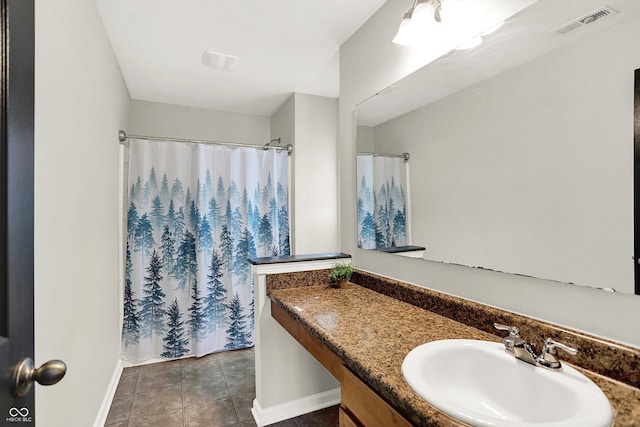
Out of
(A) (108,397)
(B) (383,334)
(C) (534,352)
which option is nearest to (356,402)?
(B) (383,334)

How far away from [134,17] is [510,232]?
2.26 m

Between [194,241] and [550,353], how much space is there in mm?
2530

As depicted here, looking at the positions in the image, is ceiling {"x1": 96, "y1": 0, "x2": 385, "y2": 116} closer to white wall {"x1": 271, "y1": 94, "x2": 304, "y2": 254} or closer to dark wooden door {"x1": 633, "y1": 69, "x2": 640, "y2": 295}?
white wall {"x1": 271, "y1": 94, "x2": 304, "y2": 254}

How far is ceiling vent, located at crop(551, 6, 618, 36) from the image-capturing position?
0.88m

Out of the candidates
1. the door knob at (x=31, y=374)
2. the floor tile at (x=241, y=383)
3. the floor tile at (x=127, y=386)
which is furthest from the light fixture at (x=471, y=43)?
the floor tile at (x=127, y=386)

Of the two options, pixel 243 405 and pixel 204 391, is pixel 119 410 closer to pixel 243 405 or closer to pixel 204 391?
pixel 204 391

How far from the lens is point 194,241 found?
8.86 feet

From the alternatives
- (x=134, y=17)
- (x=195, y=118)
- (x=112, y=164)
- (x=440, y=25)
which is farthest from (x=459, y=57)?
(x=195, y=118)

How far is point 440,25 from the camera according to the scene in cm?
139

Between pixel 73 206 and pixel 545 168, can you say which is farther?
pixel 73 206

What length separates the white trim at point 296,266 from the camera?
178cm

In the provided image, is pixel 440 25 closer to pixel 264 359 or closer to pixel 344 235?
pixel 344 235

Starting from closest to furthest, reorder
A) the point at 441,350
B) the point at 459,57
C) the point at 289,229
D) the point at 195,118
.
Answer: the point at 441,350 < the point at 459,57 < the point at 289,229 < the point at 195,118

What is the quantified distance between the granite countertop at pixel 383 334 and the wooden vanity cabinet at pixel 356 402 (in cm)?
3
